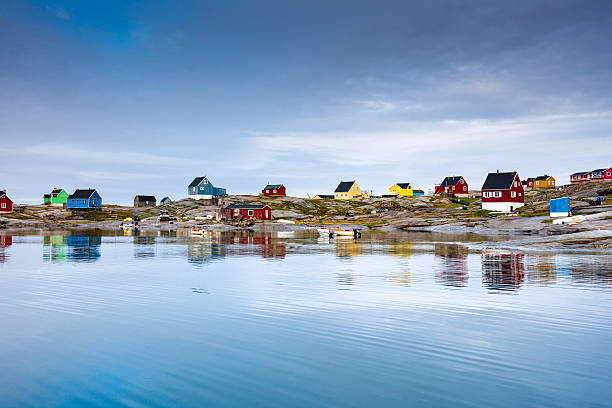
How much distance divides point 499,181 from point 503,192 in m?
3.49

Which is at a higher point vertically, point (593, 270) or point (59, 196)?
point (59, 196)

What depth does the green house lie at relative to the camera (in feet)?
581

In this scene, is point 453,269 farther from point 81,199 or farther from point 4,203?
point 81,199

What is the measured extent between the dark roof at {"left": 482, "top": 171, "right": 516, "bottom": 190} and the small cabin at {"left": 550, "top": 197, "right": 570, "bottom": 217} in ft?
119

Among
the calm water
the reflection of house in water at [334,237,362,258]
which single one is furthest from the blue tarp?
the calm water

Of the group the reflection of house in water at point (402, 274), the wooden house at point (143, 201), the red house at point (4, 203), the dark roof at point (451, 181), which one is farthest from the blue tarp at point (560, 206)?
the wooden house at point (143, 201)

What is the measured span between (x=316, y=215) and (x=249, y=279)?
126707 millimetres

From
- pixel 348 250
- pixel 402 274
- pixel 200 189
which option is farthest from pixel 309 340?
pixel 200 189

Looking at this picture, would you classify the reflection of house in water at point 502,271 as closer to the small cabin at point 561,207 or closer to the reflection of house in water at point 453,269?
the reflection of house in water at point 453,269

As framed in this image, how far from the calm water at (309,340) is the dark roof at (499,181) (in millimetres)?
95419

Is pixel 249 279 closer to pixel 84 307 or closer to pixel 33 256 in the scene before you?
pixel 84 307

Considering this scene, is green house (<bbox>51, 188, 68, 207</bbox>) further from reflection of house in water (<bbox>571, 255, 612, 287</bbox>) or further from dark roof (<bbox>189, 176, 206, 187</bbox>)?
reflection of house in water (<bbox>571, 255, 612, 287</bbox>)

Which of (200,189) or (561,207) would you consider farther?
(200,189)

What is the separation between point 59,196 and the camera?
177m
